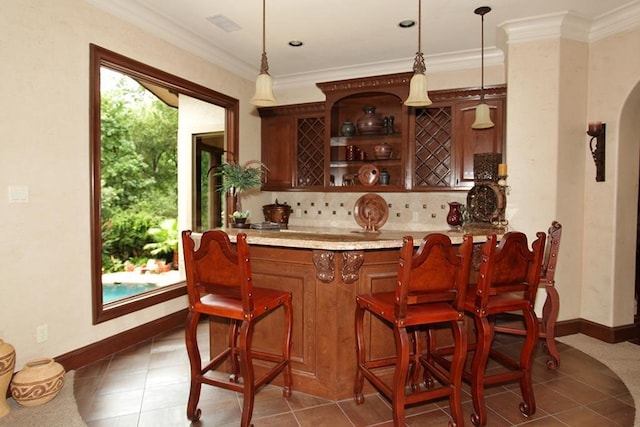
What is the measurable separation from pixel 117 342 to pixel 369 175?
324cm

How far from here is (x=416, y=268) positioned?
1.98 meters

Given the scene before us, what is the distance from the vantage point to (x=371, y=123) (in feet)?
15.8

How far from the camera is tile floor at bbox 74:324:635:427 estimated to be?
2293 mm

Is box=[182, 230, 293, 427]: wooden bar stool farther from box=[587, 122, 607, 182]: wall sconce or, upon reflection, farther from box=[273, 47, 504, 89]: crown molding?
box=[273, 47, 504, 89]: crown molding

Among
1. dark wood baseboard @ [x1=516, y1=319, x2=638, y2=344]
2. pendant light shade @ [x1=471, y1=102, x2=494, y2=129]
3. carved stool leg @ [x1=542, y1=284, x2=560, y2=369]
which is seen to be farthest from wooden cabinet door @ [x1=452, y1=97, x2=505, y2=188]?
dark wood baseboard @ [x1=516, y1=319, x2=638, y2=344]

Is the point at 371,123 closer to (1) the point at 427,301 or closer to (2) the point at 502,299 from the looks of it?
(2) the point at 502,299

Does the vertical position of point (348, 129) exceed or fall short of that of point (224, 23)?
it falls short

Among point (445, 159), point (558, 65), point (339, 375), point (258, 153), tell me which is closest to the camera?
point (339, 375)

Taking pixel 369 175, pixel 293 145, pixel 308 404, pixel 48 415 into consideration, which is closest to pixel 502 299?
pixel 308 404

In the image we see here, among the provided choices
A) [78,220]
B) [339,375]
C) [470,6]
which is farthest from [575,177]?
[78,220]

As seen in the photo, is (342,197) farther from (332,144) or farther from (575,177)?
(575,177)

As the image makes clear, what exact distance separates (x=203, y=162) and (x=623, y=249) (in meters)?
5.25

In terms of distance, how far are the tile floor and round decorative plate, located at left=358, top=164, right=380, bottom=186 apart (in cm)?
262

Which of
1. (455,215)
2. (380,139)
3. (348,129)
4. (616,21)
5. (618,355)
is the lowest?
(618,355)
